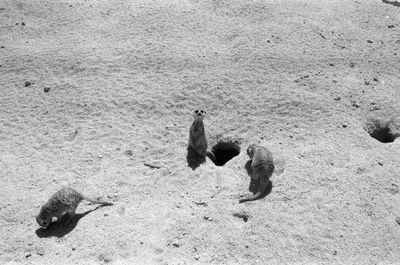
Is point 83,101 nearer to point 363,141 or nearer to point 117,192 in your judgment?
point 117,192

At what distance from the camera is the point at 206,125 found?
7137 millimetres

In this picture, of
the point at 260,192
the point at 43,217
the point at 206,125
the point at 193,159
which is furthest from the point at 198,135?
the point at 43,217

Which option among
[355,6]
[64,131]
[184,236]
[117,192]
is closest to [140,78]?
[64,131]

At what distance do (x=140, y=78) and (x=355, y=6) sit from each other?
19.8 ft

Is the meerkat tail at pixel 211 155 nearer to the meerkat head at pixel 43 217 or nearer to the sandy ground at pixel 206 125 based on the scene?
the sandy ground at pixel 206 125

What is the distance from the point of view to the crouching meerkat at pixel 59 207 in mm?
5262

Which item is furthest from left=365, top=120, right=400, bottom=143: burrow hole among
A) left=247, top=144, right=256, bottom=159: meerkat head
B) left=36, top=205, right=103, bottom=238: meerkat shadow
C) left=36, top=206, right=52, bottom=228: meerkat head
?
left=36, top=206, right=52, bottom=228: meerkat head

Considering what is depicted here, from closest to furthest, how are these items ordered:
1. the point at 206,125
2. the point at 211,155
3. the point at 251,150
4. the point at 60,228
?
the point at 60,228
the point at 251,150
the point at 211,155
the point at 206,125

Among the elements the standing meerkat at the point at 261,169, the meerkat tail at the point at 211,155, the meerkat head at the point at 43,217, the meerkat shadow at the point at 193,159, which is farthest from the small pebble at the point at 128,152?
the standing meerkat at the point at 261,169

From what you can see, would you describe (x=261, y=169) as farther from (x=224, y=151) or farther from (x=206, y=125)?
(x=206, y=125)

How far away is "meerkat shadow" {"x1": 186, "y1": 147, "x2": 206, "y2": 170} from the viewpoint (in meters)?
6.39

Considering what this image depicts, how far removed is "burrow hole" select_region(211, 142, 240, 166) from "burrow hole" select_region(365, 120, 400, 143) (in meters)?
2.35

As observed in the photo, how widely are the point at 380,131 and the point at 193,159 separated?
337cm

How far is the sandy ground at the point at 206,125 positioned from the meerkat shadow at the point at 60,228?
32 millimetres
